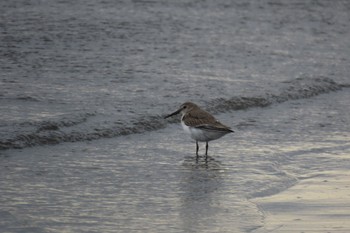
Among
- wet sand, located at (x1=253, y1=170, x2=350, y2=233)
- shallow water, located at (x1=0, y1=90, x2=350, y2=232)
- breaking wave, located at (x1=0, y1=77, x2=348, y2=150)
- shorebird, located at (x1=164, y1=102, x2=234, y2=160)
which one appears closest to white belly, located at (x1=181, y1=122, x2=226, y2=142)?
shorebird, located at (x1=164, y1=102, x2=234, y2=160)

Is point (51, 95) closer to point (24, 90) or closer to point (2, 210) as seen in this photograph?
point (24, 90)

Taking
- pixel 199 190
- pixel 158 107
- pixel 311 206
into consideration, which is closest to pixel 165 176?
pixel 199 190

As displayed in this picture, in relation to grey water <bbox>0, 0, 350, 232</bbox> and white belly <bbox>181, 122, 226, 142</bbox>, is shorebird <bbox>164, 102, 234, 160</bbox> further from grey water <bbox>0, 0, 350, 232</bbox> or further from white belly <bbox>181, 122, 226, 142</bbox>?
grey water <bbox>0, 0, 350, 232</bbox>

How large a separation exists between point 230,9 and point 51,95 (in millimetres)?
8730

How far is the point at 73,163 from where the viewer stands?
939 centimetres

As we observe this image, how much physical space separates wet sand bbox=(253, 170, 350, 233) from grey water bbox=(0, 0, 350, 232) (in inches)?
6.4

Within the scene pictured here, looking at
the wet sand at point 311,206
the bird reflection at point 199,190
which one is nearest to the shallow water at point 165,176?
the bird reflection at point 199,190

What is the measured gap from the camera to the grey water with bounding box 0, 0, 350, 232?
7910 mm

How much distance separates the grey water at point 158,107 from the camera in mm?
7910

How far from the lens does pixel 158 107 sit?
1248 cm

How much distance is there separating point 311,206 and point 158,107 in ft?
15.8

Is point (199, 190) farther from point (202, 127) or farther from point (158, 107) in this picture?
point (158, 107)

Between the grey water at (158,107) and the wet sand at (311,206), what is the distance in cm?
16

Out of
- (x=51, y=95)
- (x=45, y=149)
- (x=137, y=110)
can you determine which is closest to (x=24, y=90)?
(x=51, y=95)
